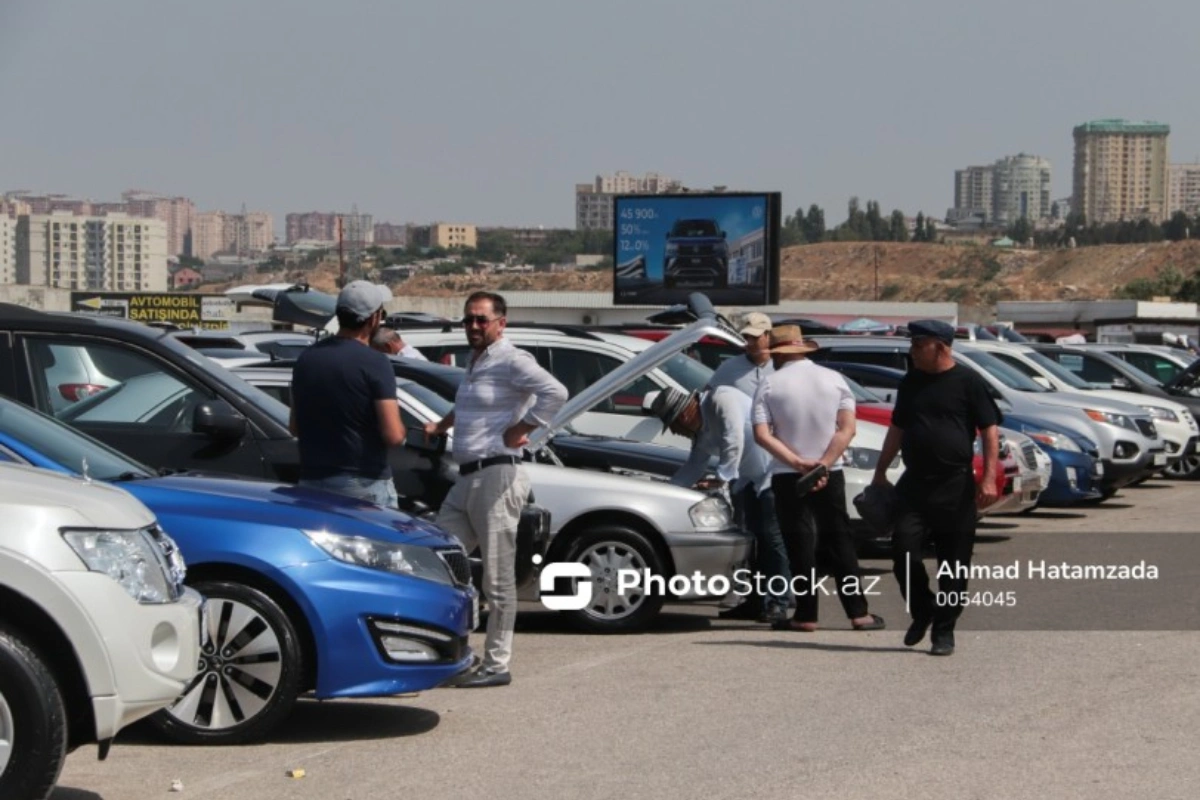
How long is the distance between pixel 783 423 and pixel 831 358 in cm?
998

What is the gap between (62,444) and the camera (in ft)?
25.3

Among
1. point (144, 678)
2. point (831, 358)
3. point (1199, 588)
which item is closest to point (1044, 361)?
point (831, 358)

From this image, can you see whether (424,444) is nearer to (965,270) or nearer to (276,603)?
(276,603)

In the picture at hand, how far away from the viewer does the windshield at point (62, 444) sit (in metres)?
7.54

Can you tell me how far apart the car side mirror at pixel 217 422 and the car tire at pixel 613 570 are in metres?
2.28

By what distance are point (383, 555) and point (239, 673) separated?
29.3 inches

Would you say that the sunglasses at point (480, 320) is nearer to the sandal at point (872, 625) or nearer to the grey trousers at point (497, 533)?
the grey trousers at point (497, 533)

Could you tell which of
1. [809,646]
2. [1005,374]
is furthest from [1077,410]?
[809,646]

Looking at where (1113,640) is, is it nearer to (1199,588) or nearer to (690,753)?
(1199,588)

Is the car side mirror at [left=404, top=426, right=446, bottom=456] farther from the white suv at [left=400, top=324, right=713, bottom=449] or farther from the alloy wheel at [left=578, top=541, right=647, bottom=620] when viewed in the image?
the white suv at [left=400, top=324, right=713, bottom=449]

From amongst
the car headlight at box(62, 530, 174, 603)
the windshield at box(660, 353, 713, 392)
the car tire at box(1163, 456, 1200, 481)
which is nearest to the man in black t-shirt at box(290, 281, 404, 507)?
the car headlight at box(62, 530, 174, 603)

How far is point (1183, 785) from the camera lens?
6898mm

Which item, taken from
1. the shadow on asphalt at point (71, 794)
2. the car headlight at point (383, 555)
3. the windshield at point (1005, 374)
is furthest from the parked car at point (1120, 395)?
the shadow on asphalt at point (71, 794)

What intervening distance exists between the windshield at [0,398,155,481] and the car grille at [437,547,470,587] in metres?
1.30
